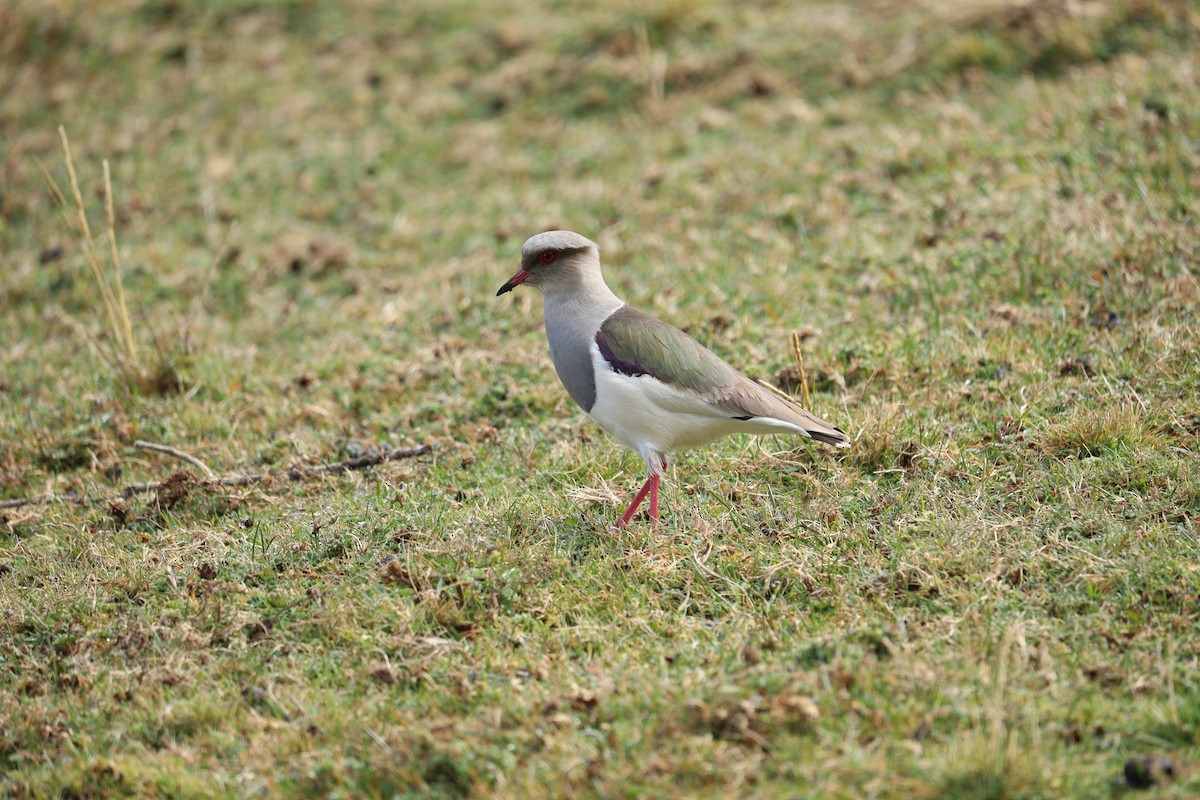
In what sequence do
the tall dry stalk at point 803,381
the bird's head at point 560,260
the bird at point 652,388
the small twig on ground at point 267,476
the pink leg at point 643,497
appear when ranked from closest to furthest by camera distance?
the bird at point 652,388 → the pink leg at point 643,497 → the bird's head at point 560,260 → the tall dry stalk at point 803,381 → the small twig on ground at point 267,476

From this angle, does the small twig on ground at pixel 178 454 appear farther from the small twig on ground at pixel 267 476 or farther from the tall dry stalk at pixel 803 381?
the tall dry stalk at pixel 803 381

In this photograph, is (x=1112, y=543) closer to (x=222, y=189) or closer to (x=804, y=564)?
(x=804, y=564)

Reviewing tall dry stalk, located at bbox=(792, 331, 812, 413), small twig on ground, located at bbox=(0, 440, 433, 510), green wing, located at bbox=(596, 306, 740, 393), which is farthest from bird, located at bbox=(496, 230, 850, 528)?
small twig on ground, located at bbox=(0, 440, 433, 510)

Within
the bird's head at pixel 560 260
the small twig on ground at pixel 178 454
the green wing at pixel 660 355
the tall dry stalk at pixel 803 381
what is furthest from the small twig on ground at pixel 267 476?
the tall dry stalk at pixel 803 381

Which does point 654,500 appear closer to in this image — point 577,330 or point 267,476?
point 577,330

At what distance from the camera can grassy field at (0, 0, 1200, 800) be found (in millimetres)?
4016

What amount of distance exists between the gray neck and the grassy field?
52 centimetres

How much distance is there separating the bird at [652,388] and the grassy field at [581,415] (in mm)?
349

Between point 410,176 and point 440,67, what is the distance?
1769 millimetres

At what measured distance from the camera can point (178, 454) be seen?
630 cm

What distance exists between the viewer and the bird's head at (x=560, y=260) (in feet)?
18.0

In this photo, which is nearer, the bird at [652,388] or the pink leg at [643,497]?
the bird at [652,388]

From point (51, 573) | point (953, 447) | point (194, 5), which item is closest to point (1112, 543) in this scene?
point (953, 447)

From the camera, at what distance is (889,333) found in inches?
265
